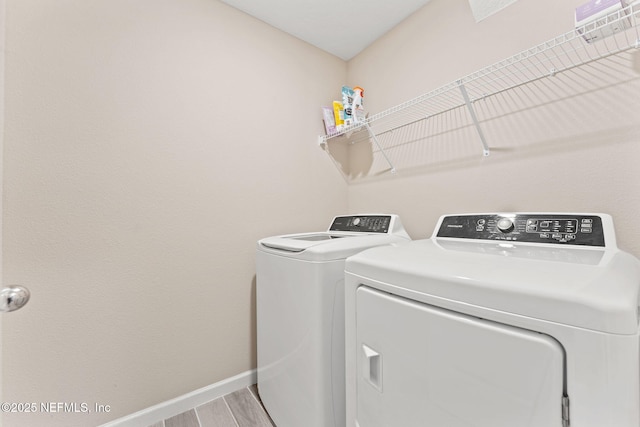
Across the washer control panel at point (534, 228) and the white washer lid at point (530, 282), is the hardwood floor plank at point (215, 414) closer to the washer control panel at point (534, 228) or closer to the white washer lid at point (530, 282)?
the white washer lid at point (530, 282)

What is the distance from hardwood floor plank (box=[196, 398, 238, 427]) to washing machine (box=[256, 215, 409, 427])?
0.75ft

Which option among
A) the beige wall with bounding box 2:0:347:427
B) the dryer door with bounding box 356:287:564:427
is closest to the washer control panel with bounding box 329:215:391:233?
the beige wall with bounding box 2:0:347:427

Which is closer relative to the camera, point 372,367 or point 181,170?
point 372,367

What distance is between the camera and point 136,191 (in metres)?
1.34

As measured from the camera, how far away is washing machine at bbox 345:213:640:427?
43 cm

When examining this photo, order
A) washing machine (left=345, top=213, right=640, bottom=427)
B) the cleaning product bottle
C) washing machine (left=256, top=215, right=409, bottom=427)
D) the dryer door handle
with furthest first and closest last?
1. the cleaning product bottle
2. washing machine (left=256, top=215, right=409, bottom=427)
3. the dryer door handle
4. washing machine (left=345, top=213, right=640, bottom=427)

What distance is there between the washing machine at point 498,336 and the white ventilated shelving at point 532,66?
2.19ft

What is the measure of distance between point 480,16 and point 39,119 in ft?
7.30

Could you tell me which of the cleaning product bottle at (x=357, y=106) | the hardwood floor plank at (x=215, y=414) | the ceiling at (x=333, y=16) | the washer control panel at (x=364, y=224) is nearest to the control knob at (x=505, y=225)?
the washer control panel at (x=364, y=224)

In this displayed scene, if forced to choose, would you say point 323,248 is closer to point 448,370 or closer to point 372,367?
point 372,367

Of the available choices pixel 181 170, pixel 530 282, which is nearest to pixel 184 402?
pixel 181 170

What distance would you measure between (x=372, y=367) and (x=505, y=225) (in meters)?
0.82

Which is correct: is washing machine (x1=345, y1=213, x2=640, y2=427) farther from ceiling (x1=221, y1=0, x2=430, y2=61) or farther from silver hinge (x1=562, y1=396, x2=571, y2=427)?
ceiling (x1=221, y1=0, x2=430, y2=61)

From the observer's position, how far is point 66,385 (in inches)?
45.8
